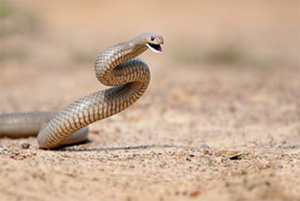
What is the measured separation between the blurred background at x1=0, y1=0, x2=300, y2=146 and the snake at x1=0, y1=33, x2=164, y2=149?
95.0 inches

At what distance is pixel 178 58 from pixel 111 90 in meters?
10.5

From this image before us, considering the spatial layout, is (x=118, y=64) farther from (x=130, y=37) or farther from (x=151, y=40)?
(x=130, y=37)

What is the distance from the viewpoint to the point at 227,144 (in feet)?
23.7

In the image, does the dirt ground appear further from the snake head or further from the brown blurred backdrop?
the snake head

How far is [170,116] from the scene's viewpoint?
9422 millimetres

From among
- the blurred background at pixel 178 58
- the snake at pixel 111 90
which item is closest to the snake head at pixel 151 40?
the snake at pixel 111 90

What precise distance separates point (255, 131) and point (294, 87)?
12.7ft

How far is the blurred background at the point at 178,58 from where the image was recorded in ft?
32.7

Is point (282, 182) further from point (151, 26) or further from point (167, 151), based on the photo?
point (151, 26)

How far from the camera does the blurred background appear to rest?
32.7 feet

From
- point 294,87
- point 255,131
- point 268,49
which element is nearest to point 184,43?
point 268,49

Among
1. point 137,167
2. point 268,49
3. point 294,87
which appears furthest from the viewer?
point 268,49

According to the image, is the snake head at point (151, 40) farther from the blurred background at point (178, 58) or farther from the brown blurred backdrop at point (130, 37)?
the brown blurred backdrop at point (130, 37)

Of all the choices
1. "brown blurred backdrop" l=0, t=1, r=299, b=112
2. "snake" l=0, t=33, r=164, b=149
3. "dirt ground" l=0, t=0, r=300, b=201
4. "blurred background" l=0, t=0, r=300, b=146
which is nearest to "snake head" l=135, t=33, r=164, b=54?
"snake" l=0, t=33, r=164, b=149
